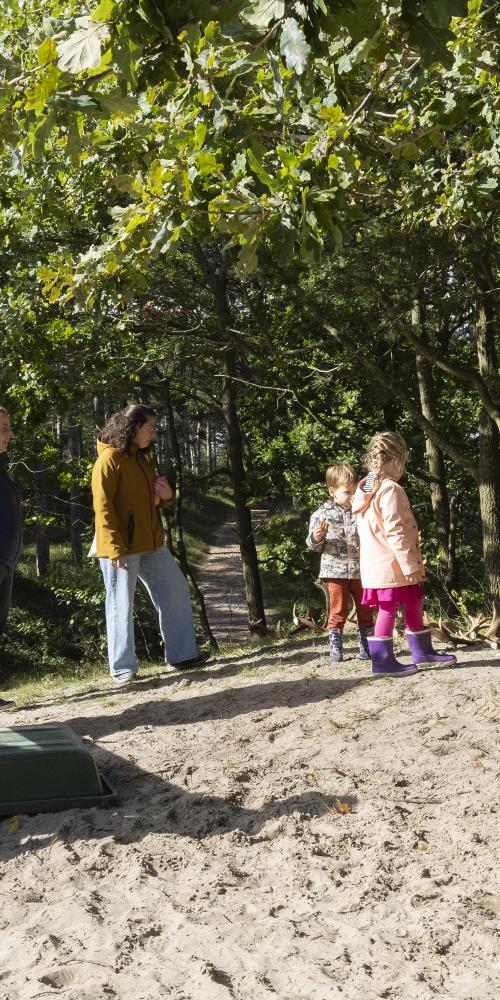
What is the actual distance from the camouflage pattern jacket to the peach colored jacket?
574 millimetres

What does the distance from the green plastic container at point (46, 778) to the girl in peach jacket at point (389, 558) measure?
2.24 meters

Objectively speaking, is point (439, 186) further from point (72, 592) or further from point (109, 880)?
point (72, 592)

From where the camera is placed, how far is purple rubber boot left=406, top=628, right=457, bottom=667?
600cm

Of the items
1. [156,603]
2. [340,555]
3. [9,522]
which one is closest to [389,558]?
[340,555]

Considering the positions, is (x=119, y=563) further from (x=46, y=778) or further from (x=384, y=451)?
(x=46, y=778)

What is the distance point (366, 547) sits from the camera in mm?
5996

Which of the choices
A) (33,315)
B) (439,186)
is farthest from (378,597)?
(33,315)

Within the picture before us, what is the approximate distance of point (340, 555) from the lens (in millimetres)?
6637

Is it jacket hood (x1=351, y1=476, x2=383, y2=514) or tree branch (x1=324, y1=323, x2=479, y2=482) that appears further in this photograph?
tree branch (x1=324, y1=323, x2=479, y2=482)

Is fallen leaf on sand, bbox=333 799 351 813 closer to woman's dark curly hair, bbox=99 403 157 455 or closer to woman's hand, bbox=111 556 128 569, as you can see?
woman's hand, bbox=111 556 128 569

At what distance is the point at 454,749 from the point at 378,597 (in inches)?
64.7

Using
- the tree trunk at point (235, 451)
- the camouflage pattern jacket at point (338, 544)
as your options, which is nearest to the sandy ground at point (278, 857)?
the camouflage pattern jacket at point (338, 544)

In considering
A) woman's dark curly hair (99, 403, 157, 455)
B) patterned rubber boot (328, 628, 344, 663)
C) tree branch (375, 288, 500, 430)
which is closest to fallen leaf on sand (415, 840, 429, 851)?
patterned rubber boot (328, 628, 344, 663)

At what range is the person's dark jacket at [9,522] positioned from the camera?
6.05m
